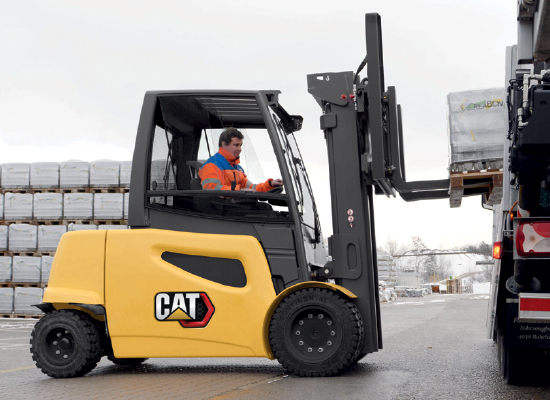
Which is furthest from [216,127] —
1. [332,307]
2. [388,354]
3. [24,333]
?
[24,333]

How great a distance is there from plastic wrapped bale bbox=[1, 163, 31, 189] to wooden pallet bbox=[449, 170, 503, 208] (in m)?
9.26

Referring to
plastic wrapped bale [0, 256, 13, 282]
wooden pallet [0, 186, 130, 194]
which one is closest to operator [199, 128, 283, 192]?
wooden pallet [0, 186, 130, 194]

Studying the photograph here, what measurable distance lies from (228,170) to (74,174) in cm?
746

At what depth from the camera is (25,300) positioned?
11.7 m

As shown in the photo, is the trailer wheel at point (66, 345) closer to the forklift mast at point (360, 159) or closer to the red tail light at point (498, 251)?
the forklift mast at point (360, 159)

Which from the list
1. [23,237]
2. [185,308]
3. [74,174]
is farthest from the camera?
[23,237]

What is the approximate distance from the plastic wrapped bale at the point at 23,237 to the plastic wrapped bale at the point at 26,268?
8.9 inches

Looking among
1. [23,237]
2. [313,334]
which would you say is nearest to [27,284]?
[23,237]

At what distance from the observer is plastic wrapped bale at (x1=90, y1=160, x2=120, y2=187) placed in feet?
37.9

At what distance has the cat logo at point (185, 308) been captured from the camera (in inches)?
191

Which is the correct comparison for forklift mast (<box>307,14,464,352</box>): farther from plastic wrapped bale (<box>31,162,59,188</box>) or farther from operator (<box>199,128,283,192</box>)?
plastic wrapped bale (<box>31,162,59,188</box>)

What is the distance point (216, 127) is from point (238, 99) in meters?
0.33

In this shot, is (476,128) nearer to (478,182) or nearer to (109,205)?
(478,182)

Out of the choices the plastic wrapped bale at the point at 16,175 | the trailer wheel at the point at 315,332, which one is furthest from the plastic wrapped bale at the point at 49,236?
the trailer wheel at the point at 315,332
